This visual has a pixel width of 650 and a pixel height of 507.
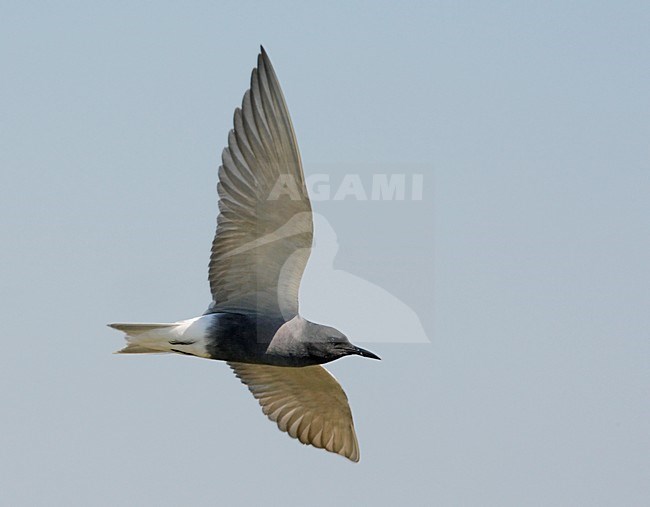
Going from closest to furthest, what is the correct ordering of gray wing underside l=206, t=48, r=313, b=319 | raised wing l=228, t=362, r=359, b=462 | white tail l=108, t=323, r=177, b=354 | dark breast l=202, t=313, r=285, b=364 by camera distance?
gray wing underside l=206, t=48, r=313, b=319 < white tail l=108, t=323, r=177, b=354 < dark breast l=202, t=313, r=285, b=364 < raised wing l=228, t=362, r=359, b=462

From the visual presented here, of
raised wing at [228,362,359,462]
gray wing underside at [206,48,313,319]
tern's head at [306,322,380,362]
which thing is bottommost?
raised wing at [228,362,359,462]

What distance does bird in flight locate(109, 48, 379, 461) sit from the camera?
12758 millimetres

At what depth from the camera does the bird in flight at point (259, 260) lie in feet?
41.9

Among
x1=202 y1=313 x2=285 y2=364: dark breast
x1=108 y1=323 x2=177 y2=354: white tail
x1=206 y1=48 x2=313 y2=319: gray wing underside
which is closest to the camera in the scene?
x1=206 y1=48 x2=313 y2=319: gray wing underside

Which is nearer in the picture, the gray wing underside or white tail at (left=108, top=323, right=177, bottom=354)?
the gray wing underside

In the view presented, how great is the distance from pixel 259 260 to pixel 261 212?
572 millimetres

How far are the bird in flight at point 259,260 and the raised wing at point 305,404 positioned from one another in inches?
59.8

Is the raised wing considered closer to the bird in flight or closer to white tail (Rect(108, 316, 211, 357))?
the bird in flight

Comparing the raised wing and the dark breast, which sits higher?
the dark breast

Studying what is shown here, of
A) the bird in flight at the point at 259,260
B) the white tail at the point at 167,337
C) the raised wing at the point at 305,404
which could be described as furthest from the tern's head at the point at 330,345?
the raised wing at the point at 305,404

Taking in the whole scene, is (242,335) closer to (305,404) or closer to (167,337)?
(167,337)

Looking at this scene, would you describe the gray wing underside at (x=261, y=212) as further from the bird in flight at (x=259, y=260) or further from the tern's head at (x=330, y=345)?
the tern's head at (x=330, y=345)

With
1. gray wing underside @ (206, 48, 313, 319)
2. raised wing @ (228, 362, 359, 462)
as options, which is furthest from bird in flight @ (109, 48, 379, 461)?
raised wing @ (228, 362, 359, 462)

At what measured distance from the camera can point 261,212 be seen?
42.9ft
